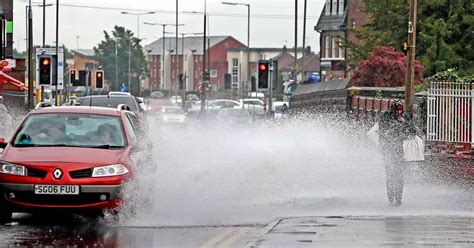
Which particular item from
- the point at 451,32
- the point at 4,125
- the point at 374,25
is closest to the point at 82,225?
the point at 4,125

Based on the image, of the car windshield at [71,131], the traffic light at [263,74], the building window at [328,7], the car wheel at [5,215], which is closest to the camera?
the car wheel at [5,215]

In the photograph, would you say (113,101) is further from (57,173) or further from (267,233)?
(267,233)

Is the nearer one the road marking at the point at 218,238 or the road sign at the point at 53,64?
the road marking at the point at 218,238

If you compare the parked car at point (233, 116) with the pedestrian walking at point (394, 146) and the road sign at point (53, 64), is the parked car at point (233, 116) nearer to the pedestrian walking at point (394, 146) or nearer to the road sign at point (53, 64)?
the road sign at point (53, 64)

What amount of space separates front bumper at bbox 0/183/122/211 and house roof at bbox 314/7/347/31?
82735 millimetres

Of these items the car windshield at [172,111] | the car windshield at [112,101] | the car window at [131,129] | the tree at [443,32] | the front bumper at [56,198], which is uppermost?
the tree at [443,32]

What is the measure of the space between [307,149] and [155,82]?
162399mm

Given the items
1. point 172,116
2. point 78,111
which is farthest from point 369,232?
point 172,116

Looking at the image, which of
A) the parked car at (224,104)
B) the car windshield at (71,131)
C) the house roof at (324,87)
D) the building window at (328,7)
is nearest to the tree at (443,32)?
the house roof at (324,87)

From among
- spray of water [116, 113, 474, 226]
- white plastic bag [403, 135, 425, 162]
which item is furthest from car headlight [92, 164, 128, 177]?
white plastic bag [403, 135, 425, 162]

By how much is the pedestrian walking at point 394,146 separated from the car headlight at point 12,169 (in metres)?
5.86

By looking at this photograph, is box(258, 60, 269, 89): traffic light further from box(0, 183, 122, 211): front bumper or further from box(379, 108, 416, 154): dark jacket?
box(0, 183, 122, 211): front bumper

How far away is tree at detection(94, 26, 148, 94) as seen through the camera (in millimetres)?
154250

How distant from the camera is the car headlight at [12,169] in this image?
1488 cm
